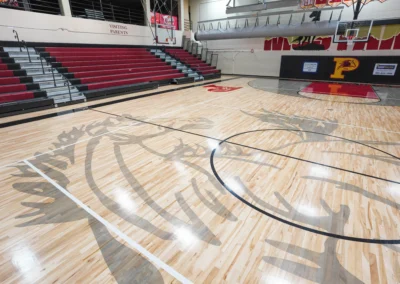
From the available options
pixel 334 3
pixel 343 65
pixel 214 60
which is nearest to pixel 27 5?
pixel 214 60

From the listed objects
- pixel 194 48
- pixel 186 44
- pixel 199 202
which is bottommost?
pixel 199 202

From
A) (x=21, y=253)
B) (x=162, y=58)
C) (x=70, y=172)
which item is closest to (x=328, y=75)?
(x=162, y=58)

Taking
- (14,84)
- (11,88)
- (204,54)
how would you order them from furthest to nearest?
(204,54), (14,84), (11,88)

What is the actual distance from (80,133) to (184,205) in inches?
101

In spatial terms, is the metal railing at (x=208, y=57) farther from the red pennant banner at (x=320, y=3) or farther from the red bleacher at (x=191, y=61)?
the red pennant banner at (x=320, y=3)

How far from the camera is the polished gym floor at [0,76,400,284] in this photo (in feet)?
4.53

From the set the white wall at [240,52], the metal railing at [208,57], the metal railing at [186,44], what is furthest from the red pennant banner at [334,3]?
the metal railing at [186,44]

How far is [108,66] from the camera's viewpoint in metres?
7.82

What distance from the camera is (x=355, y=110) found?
5.11 metres

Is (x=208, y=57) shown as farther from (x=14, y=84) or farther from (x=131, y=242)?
(x=131, y=242)

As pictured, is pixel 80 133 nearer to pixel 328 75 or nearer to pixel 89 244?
pixel 89 244

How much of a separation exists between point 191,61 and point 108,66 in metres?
4.59

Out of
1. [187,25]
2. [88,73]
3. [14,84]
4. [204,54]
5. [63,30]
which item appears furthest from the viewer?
[187,25]

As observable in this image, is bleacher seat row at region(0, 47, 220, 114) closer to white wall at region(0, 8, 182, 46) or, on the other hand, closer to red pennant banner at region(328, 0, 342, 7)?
white wall at region(0, 8, 182, 46)
